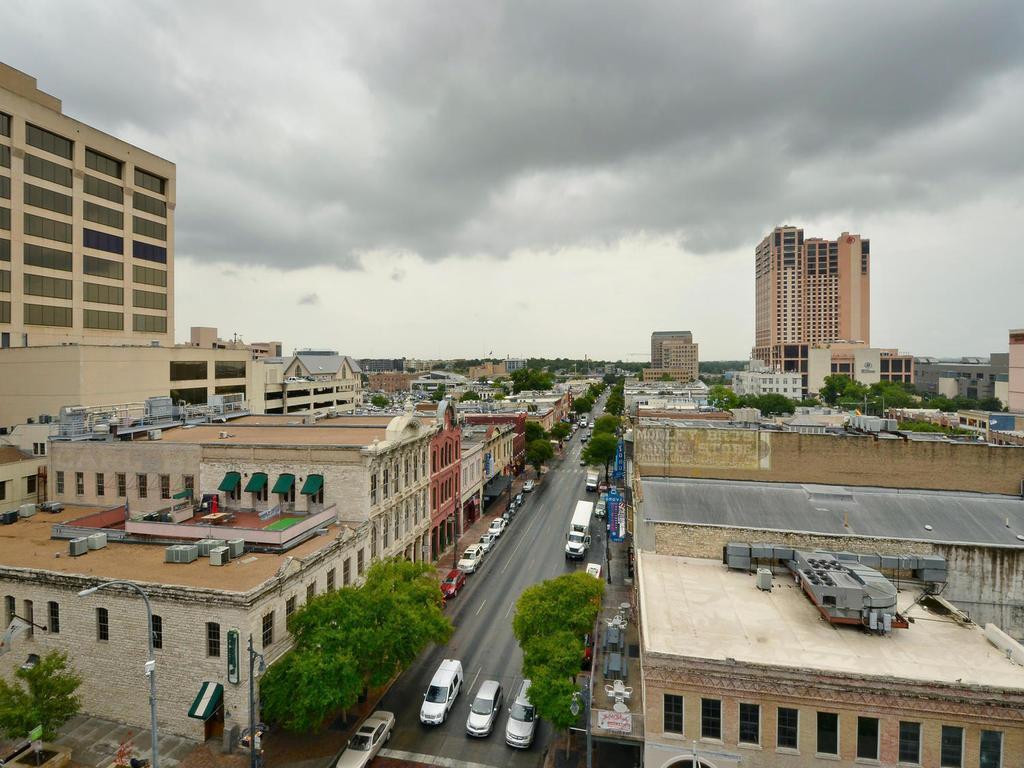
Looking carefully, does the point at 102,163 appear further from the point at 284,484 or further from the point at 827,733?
the point at 827,733

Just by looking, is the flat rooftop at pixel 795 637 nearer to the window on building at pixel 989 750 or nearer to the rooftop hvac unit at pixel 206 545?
the window on building at pixel 989 750

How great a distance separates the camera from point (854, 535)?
3197 centimetres

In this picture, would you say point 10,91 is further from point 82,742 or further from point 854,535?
point 854,535

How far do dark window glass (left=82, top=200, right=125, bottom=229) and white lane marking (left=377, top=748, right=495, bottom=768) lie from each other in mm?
71274

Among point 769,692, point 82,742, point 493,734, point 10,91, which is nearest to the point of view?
point 769,692

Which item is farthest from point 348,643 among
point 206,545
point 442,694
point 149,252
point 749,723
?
point 149,252

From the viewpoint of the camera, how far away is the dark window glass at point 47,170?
6144cm

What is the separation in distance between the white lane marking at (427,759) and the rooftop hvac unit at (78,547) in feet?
67.0

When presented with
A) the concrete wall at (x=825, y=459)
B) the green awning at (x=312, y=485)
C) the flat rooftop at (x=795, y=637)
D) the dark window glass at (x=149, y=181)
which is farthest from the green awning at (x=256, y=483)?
the dark window glass at (x=149, y=181)

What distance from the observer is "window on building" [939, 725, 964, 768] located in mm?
20422

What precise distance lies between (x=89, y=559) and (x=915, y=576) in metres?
45.2

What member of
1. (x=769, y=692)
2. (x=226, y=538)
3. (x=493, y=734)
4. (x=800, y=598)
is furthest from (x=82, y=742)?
(x=800, y=598)

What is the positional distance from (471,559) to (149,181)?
67.2 m

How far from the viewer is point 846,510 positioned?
3616cm
